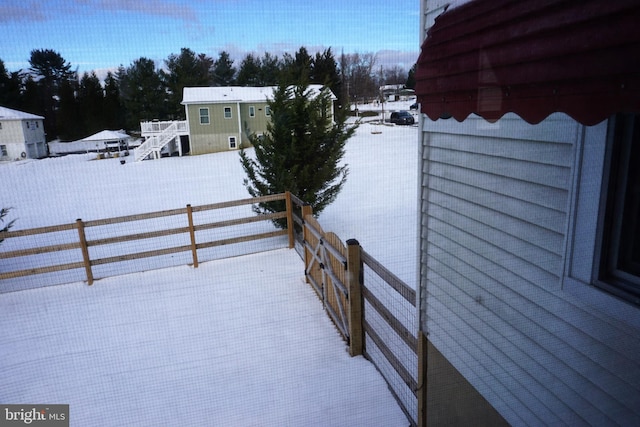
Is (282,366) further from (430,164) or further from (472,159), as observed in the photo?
→ (472,159)

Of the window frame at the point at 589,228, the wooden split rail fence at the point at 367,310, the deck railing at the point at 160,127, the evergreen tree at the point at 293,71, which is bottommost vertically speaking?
the wooden split rail fence at the point at 367,310

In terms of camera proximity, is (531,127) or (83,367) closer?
(531,127)

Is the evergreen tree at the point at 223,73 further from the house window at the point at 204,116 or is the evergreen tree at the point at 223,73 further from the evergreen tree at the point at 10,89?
the evergreen tree at the point at 10,89

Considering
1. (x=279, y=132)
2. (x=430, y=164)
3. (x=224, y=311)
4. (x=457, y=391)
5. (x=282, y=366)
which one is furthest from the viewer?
(x=279, y=132)

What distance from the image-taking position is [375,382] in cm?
225

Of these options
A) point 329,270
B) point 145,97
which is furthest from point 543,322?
point 145,97

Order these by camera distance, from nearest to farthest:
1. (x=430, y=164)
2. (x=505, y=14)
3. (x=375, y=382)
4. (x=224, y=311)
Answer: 1. (x=505, y=14)
2. (x=430, y=164)
3. (x=375, y=382)
4. (x=224, y=311)

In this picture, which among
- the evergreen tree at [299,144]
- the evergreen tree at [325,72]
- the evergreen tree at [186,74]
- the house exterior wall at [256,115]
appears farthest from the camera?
the house exterior wall at [256,115]

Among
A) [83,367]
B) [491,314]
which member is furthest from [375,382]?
[83,367]

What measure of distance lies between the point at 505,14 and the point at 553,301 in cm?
86

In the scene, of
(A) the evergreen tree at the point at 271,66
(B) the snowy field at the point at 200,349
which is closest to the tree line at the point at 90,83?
(A) the evergreen tree at the point at 271,66

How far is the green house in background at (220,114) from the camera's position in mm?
14500

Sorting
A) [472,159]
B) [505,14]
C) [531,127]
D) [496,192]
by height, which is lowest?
[496,192]

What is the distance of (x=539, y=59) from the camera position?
2.91ft
